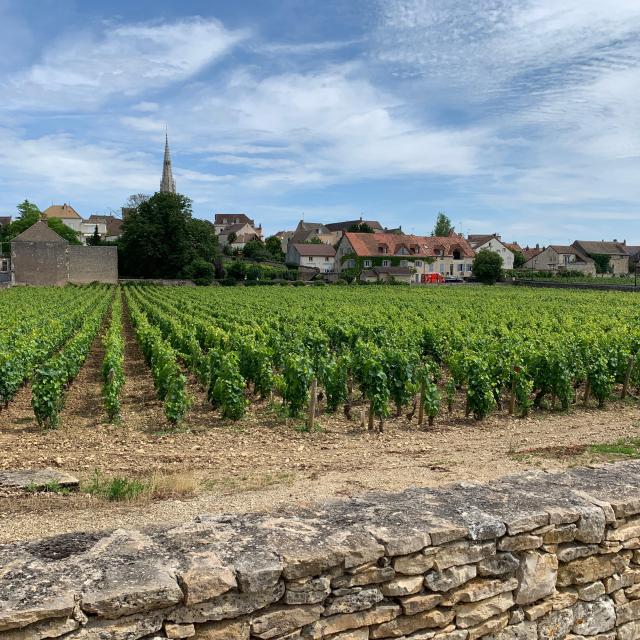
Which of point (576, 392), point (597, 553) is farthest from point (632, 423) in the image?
point (597, 553)

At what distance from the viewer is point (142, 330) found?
75.0ft

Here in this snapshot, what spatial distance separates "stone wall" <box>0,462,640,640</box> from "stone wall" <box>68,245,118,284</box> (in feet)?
276

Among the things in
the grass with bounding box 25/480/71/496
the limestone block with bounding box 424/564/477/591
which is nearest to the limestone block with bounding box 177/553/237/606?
the limestone block with bounding box 424/564/477/591

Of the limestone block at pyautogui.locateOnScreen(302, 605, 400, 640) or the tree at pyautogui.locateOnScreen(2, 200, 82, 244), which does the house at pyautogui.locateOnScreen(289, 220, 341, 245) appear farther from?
the limestone block at pyautogui.locateOnScreen(302, 605, 400, 640)

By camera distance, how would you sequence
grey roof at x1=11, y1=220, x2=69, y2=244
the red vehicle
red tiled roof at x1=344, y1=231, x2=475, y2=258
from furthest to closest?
red tiled roof at x1=344, y1=231, x2=475, y2=258, the red vehicle, grey roof at x1=11, y1=220, x2=69, y2=244

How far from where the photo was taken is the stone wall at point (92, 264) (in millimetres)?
82188

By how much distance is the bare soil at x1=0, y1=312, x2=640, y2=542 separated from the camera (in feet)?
23.1

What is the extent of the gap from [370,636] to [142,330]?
2019 cm

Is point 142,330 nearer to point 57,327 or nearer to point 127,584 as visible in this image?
point 57,327

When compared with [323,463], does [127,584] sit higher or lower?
higher

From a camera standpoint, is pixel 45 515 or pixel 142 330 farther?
pixel 142 330

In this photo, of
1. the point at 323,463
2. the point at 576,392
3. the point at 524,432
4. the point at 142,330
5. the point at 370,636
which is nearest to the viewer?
the point at 370,636

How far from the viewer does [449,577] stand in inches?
165

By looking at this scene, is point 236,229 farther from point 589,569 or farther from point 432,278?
point 589,569
